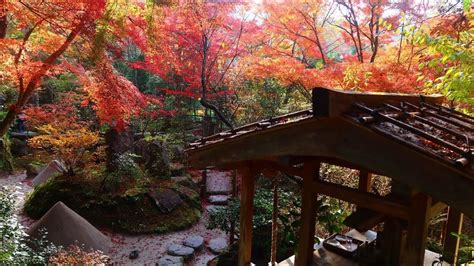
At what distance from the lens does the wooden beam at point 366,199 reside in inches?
108

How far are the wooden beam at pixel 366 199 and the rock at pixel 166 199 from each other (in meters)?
7.71

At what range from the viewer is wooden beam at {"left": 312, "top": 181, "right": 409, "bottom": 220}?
276 cm

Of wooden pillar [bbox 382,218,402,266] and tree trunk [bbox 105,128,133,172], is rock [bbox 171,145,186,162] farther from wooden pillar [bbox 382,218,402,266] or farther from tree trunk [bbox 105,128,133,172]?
wooden pillar [bbox 382,218,402,266]

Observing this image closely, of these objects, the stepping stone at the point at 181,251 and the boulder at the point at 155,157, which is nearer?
the stepping stone at the point at 181,251

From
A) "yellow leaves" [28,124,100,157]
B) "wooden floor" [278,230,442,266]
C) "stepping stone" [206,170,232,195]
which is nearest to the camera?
"wooden floor" [278,230,442,266]

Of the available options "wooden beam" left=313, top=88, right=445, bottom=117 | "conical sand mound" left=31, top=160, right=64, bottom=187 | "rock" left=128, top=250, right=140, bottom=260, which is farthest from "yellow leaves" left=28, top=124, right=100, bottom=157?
"wooden beam" left=313, top=88, right=445, bottom=117

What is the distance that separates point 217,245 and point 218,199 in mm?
2858

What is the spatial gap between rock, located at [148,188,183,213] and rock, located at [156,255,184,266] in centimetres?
213

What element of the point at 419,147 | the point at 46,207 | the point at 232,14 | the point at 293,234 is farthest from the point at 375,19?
the point at 46,207

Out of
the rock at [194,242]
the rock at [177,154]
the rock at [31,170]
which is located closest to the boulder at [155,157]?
the rock at [177,154]

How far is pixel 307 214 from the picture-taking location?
11.0ft

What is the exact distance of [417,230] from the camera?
2.60 metres

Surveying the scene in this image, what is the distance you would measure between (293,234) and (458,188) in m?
3.91

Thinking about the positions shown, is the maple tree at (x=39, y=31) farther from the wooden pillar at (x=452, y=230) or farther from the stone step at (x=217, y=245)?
the wooden pillar at (x=452, y=230)
